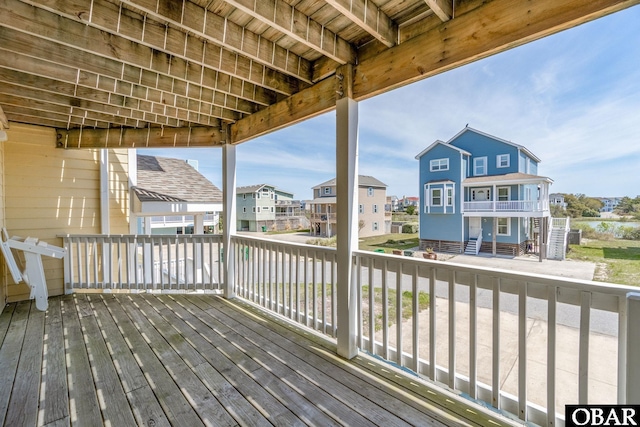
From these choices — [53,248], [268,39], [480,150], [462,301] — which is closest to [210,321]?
[53,248]

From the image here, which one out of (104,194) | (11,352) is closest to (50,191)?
(104,194)

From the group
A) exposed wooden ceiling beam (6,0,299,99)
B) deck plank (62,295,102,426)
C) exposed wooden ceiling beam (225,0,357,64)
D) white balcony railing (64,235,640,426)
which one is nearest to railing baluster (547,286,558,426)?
white balcony railing (64,235,640,426)

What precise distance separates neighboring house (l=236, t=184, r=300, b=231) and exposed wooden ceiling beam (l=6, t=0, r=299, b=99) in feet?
4.35

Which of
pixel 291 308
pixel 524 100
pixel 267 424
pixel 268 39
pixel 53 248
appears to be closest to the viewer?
pixel 524 100

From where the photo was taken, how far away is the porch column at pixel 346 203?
2463 mm

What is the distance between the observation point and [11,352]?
2.56m

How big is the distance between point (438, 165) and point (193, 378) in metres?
2.36

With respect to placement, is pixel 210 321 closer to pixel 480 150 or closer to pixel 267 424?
pixel 267 424

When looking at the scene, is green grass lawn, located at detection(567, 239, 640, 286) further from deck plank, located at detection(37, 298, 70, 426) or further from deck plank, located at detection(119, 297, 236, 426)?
deck plank, located at detection(37, 298, 70, 426)

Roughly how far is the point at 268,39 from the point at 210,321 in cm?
287

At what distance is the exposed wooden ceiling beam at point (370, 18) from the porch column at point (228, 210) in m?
2.57

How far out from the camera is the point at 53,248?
359 centimetres

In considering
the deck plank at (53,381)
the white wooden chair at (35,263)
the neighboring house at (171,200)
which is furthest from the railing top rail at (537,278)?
the white wooden chair at (35,263)

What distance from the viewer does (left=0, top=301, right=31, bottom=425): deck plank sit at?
6.50ft
